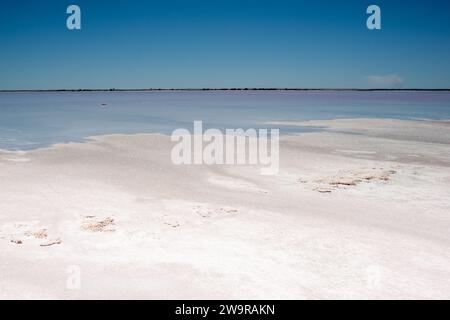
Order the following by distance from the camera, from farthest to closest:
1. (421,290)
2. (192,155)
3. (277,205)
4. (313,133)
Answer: (313,133) → (192,155) → (277,205) → (421,290)

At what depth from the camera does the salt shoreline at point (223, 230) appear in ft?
12.4

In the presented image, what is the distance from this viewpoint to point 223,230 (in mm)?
5145

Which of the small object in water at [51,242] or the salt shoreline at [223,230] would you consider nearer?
the salt shoreline at [223,230]

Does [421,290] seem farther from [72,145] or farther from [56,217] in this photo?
[72,145]

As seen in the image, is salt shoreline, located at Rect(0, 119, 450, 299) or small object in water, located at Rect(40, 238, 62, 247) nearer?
salt shoreline, located at Rect(0, 119, 450, 299)

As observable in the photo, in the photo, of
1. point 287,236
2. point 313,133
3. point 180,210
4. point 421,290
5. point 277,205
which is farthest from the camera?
point 313,133

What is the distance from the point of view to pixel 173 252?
4445mm

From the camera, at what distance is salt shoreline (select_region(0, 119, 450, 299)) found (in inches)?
148

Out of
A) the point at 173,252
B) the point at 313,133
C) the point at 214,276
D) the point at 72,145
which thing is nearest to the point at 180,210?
the point at 173,252

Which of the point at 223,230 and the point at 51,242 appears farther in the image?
the point at 223,230

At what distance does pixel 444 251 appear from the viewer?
4637 millimetres

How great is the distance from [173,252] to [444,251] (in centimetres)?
308

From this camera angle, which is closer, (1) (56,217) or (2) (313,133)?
(1) (56,217)
